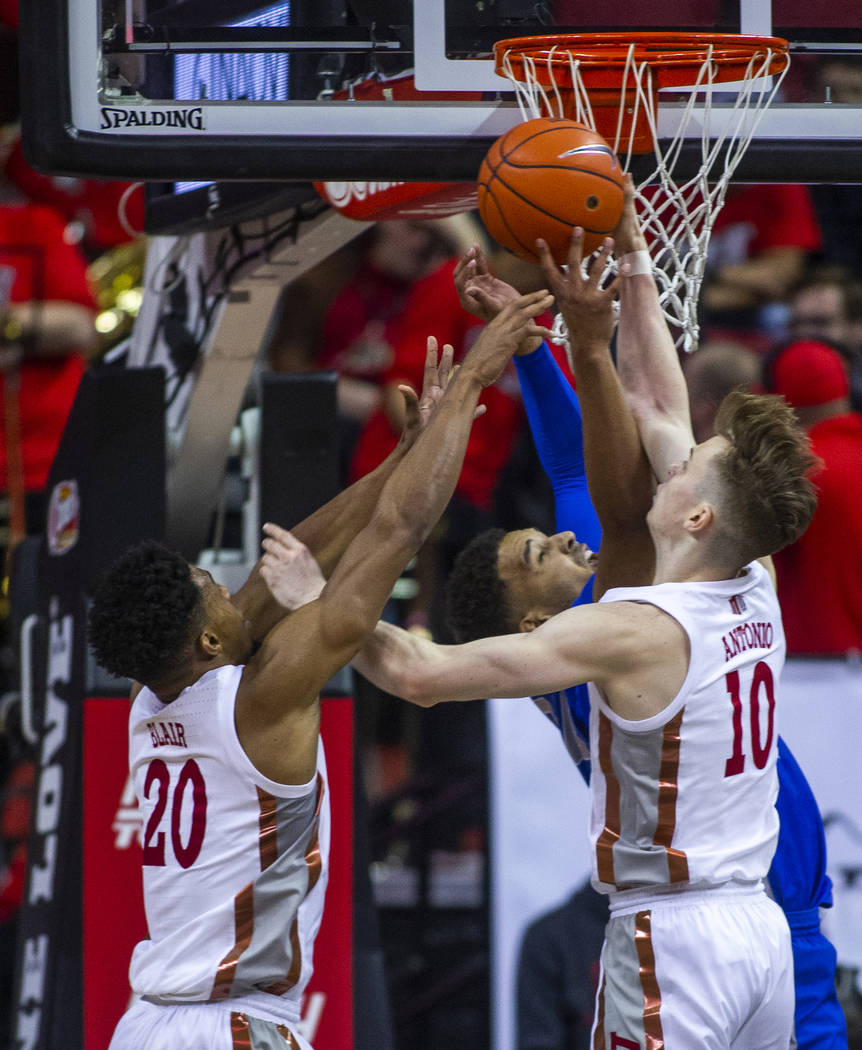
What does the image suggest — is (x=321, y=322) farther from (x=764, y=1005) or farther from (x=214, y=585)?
(x=764, y=1005)

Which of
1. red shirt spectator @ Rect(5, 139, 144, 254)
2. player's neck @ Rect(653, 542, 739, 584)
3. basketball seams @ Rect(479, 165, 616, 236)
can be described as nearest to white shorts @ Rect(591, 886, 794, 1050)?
player's neck @ Rect(653, 542, 739, 584)

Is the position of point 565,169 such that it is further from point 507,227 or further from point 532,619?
point 532,619

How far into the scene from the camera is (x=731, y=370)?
6734 millimetres

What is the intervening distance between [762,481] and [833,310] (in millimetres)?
4364

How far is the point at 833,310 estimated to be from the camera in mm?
7668

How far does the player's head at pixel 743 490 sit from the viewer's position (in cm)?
357

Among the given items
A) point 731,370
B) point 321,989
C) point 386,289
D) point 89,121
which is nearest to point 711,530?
point 89,121

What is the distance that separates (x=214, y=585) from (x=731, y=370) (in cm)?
345

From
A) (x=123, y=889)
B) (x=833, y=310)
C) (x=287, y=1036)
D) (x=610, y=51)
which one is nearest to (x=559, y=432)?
(x=610, y=51)

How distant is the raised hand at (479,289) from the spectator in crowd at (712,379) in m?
2.96

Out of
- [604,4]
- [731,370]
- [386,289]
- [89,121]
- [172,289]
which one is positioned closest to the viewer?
[89,121]

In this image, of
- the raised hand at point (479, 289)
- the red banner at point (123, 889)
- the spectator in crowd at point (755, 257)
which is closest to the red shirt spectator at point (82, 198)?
the spectator in crowd at point (755, 257)

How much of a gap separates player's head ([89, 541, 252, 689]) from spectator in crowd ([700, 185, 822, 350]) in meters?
4.71

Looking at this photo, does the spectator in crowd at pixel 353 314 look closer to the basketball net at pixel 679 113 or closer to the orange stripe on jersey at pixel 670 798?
the basketball net at pixel 679 113
